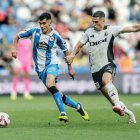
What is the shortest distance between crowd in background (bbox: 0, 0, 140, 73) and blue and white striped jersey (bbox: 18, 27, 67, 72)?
9.73 metres

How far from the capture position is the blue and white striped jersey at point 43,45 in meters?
13.0

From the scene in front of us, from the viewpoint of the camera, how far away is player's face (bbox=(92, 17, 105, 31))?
12391 mm

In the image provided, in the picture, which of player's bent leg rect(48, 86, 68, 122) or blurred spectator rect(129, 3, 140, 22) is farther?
blurred spectator rect(129, 3, 140, 22)

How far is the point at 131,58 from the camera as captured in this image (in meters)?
25.1

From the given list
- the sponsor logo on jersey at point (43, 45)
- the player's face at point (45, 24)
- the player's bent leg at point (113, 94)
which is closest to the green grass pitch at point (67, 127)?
the player's bent leg at point (113, 94)

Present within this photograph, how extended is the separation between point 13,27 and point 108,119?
35.5 feet

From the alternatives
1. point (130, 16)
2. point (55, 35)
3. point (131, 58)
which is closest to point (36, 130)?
point (55, 35)

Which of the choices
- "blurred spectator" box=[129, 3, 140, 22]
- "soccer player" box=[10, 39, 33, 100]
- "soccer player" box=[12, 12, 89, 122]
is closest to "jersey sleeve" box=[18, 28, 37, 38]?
"soccer player" box=[12, 12, 89, 122]

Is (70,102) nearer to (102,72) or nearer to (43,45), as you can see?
(102,72)

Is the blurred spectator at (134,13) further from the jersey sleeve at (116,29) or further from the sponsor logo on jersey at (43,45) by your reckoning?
the jersey sleeve at (116,29)

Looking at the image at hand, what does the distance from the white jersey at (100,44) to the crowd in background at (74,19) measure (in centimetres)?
1039

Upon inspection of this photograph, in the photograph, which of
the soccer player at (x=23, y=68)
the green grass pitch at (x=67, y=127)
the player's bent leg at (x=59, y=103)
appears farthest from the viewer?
the soccer player at (x=23, y=68)

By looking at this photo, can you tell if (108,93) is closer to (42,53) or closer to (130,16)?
(42,53)

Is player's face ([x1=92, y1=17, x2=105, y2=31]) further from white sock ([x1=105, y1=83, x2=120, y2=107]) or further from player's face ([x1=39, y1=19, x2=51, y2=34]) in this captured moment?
white sock ([x1=105, y1=83, x2=120, y2=107])
